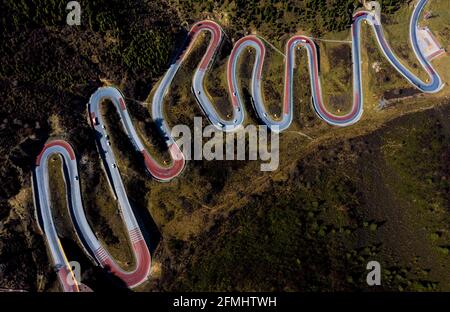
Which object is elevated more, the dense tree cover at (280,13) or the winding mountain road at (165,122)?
the dense tree cover at (280,13)

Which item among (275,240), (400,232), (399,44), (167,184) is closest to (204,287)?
(275,240)

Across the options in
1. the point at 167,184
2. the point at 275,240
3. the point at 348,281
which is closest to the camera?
the point at 348,281

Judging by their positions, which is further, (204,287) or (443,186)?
(443,186)

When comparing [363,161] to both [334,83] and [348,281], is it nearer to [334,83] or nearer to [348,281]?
[334,83]

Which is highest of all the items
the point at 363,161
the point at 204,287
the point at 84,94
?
the point at 84,94

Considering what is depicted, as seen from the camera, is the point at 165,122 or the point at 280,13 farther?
the point at 280,13

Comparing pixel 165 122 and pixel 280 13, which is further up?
pixel 280 13

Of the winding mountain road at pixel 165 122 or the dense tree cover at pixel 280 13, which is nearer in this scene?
the winding mountain road at pixel 165 122

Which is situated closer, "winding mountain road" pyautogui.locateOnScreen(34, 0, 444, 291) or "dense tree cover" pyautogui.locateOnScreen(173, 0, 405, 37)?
"winding mountain road" pyautogui.locateOnScreen(34, 0, 444, 291)
